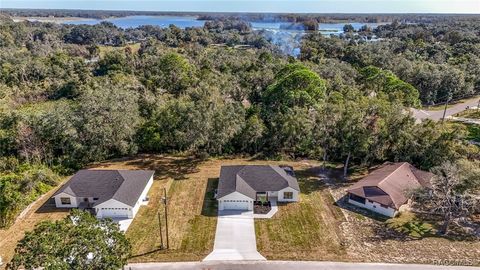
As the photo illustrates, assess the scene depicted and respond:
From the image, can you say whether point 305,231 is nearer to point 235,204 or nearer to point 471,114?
point 235,204

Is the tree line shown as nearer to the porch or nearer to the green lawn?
the green lawn

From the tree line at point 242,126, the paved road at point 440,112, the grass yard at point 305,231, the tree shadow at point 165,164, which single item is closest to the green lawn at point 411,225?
the grass yard at point 305,231

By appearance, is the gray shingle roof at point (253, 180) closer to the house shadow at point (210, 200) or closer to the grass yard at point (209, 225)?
the house shadow at point (210, 200)

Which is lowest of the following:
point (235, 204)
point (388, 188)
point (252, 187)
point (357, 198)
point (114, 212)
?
point (114, 212)

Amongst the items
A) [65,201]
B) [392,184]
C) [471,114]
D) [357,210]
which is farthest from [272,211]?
[471,114]

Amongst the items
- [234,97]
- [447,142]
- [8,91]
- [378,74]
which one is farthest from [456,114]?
[8,91]

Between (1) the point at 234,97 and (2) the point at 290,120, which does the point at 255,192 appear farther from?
(1) the point at 234,97
